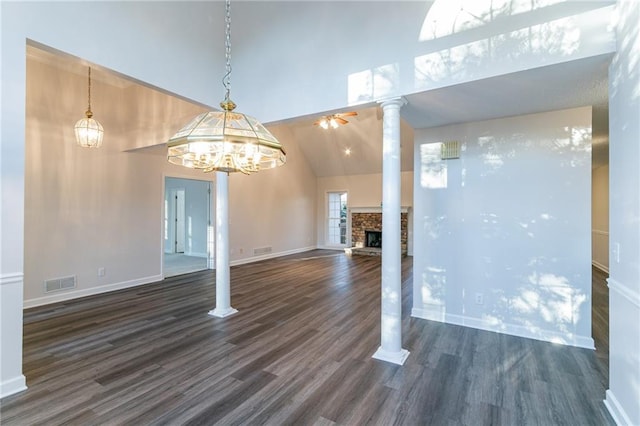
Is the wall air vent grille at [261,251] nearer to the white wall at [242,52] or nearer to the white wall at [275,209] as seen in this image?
the white wall at [275,209]

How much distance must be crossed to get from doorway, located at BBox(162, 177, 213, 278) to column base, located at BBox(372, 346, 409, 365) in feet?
20.3

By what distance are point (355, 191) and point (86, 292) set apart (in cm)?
762

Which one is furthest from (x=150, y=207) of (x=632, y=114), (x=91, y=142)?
(x=632, y=114)

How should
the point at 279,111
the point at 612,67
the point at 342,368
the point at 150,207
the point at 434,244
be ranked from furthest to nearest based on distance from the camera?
the point at 150,207 → the point at 434,244 → the point at 279,111 → the point at 342,368 → the point at 612,67

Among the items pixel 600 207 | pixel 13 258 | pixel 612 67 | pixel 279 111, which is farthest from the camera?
pixel 600 207

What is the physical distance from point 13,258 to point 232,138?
2057 mm

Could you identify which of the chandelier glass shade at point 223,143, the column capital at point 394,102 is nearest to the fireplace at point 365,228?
the column capital at point 394,102

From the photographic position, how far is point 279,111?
348 centimetres

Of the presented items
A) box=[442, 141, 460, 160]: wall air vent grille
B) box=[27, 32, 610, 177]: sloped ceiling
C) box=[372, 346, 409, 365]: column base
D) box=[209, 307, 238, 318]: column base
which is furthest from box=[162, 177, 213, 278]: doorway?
box=[442, 141, 460, 160]: wall air vent grille

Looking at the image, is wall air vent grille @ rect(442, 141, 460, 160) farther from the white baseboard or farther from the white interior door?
the white interior door

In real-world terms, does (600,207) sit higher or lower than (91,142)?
lower

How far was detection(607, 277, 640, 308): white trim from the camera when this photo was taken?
68.7 inches

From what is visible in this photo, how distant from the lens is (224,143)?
1.86 metres

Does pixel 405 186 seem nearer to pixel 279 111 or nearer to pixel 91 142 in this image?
pixel 279 111
